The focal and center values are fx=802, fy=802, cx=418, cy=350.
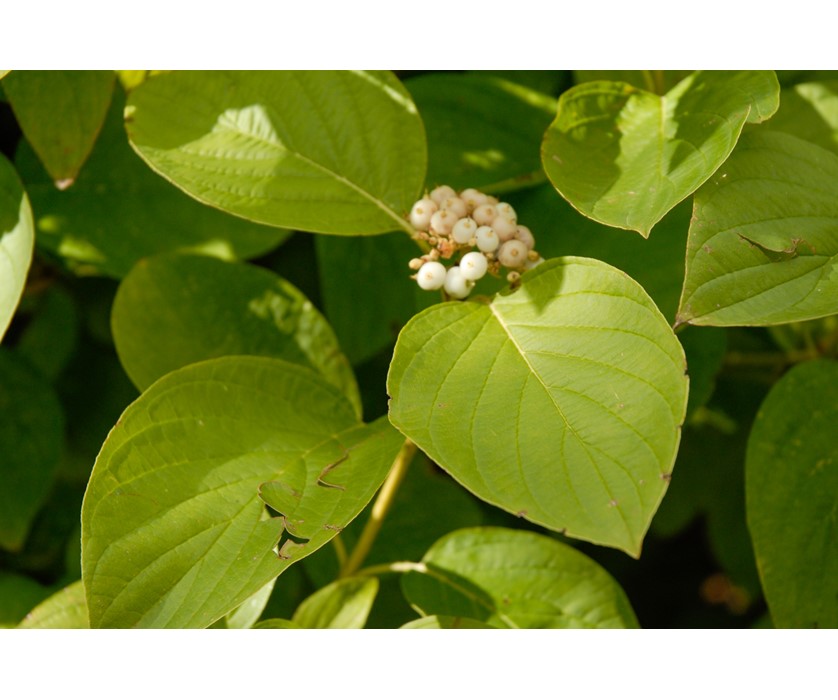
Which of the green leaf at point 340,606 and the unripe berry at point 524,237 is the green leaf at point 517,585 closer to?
the green leaf at point 340,606

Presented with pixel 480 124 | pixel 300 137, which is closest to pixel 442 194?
pixel 300 137

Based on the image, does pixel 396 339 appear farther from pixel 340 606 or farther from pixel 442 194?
pixel 340 606

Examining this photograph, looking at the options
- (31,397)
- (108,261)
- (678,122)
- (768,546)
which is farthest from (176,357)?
(768,546)

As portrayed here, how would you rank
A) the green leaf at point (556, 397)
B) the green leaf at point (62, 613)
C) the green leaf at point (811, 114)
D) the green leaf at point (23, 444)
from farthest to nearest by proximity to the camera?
the green leaf at point (23, 444)
the green leaf at point (811, 114)
the green leaf at point (62, 613)
the green leaf at point (556, 397)

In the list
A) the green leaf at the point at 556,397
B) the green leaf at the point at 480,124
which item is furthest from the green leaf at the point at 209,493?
the green leaf at the point at 480,124
